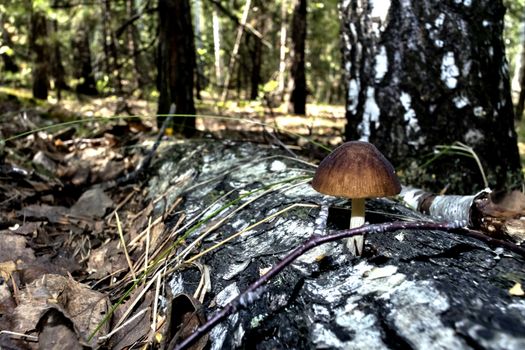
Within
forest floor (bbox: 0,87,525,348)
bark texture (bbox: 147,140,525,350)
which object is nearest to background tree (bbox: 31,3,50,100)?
forest floor (bbox: 0,87,525,348)

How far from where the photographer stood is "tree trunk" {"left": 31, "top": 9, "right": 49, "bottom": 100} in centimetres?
995

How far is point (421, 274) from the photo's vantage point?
1.29 m

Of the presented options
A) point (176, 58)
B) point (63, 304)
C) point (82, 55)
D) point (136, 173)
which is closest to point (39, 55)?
point (82, 55)

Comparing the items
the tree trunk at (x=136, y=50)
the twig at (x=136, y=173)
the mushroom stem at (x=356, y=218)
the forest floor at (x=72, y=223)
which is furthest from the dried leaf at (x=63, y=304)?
the tree trunk at (x=136, y=50)

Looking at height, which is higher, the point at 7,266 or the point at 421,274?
the point at 421,274

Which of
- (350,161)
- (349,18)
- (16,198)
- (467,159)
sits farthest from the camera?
(349,18)

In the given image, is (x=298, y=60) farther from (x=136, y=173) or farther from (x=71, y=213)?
(x=71, y=213)

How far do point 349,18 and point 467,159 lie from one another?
1.35 meters

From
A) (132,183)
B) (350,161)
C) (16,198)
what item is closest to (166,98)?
(132,183)

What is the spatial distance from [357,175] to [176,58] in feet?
10.1

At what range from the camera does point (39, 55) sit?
1058 cm

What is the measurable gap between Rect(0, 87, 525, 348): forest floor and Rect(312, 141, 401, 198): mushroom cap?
790 millimetres

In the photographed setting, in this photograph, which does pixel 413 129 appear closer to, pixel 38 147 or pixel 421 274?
pixel 421 274

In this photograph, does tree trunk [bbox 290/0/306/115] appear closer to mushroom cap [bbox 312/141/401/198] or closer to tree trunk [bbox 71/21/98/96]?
tree trunk [bbox 71/21/98/96]
